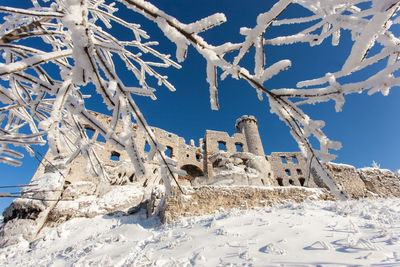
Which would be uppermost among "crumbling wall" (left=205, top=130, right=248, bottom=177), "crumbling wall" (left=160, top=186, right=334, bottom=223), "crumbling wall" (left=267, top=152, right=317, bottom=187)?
"crumbling wall" (left=205, top=130, right=248, bottom=177)

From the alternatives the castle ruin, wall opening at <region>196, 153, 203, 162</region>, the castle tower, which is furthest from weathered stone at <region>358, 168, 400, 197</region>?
wall opening at <region>196, 153, 203, 162</region>

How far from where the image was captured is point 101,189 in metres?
10.8

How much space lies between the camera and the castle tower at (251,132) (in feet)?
67.8

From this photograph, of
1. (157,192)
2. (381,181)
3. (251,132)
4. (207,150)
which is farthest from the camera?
(251,132)

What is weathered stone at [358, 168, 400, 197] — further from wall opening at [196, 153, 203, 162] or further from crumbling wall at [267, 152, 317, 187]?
wall opening at [196, 153, 203, 162]

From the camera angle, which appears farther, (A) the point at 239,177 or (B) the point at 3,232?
(A) the point at 239,177

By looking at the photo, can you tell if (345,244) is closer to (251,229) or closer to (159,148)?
(251,229)

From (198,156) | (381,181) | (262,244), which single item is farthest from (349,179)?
(198,156)

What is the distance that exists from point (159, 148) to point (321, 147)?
115 cm

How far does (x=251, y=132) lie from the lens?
22.1m

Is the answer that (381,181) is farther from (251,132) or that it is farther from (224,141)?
(224,141)

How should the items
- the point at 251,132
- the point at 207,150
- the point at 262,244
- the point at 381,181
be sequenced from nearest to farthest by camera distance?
the point at 262,244 < the point at 381,181 < the point at 207,150 < the point at 251,132

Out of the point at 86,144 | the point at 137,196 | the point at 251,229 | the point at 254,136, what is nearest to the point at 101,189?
the point at 137,196

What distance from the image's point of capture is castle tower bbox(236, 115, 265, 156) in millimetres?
20656
